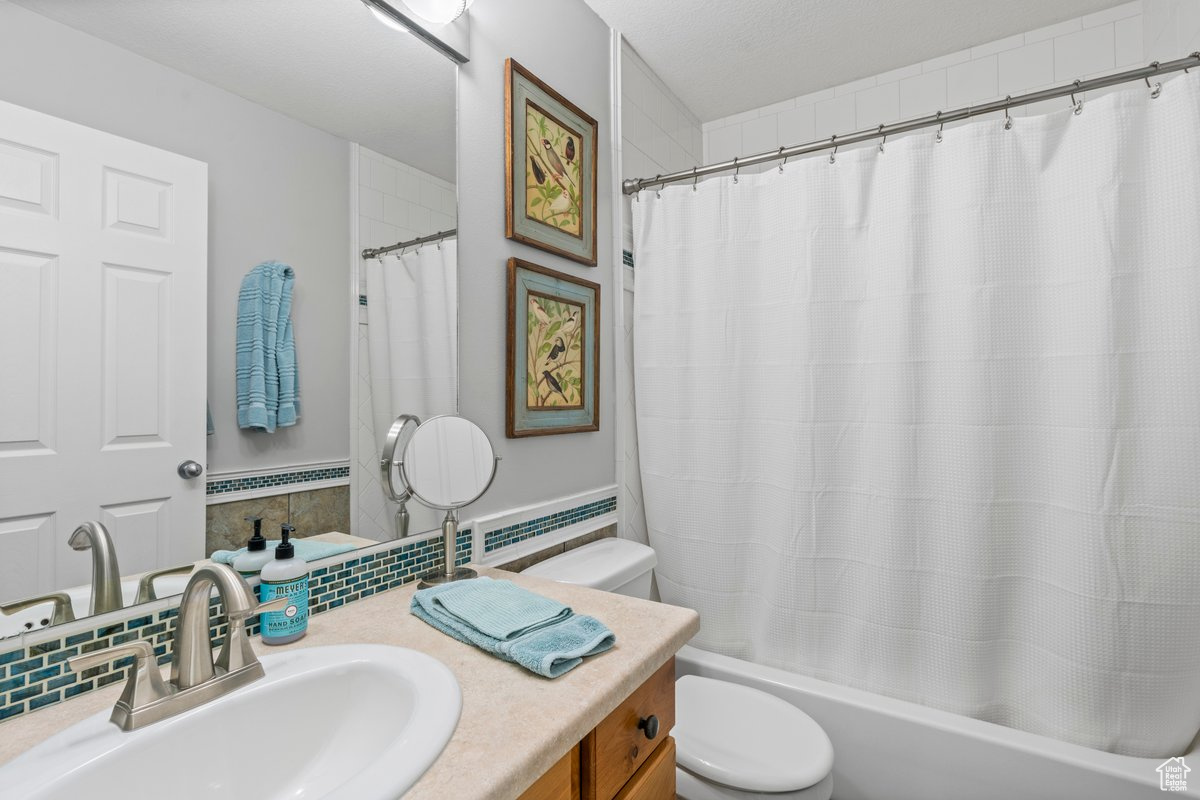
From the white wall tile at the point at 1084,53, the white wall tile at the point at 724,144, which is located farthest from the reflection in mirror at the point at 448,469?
the white wall tile at the point at 1084,53

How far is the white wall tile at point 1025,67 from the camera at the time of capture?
6.34 ft

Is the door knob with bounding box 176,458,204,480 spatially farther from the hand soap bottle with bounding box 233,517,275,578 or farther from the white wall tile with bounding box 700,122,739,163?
the white wall tile with bounding box 700,122,739,163

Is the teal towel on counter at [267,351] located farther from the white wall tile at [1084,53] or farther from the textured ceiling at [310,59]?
the white wall tile at [1084,53]

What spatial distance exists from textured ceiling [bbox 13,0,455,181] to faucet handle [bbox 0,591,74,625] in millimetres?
709

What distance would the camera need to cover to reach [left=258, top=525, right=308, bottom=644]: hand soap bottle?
0.86 meters

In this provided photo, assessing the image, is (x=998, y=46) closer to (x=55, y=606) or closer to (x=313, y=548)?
(x=313, y=548)

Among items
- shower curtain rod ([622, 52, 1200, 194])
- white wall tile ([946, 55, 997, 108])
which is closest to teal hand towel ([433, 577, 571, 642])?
shower curtain rod ([622, 52, 1200, 194])

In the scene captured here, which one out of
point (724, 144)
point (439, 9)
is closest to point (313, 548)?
point (439, 9)

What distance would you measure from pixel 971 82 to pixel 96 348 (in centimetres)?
255

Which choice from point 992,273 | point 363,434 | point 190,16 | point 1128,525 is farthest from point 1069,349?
point 190,16

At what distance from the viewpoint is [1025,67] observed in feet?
6.45

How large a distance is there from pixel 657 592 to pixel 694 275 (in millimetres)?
1058

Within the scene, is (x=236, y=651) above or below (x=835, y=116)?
below

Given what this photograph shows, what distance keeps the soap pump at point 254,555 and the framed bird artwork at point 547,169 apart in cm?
86
